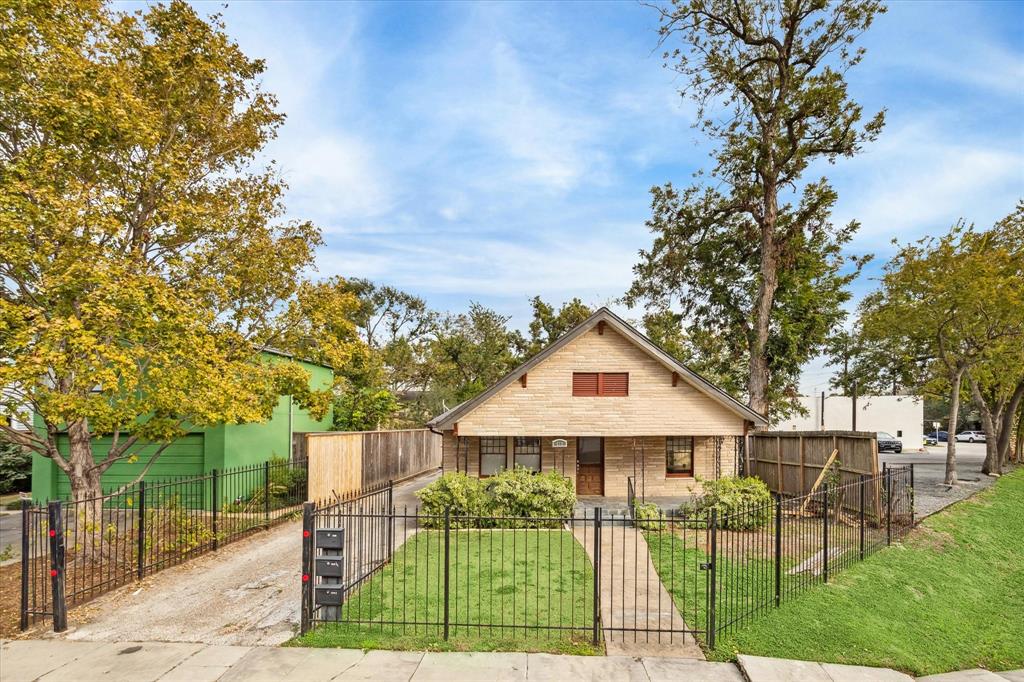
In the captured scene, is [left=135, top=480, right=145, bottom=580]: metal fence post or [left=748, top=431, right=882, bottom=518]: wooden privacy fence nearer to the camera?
[left=135, top=480, right=145, bottom=580]: metal fence post

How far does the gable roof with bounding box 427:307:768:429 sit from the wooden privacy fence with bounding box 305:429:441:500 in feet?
8.81

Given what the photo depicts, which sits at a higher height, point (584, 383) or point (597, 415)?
point (584, 383)

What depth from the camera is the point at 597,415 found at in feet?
63.0

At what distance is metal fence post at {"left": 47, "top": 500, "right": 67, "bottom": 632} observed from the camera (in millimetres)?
8070

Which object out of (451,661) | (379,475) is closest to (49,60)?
(451,661)

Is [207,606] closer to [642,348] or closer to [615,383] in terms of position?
[615,383]

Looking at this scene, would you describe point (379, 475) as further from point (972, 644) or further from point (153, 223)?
point (972, 644)

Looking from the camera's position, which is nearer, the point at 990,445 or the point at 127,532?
the point at 127,532

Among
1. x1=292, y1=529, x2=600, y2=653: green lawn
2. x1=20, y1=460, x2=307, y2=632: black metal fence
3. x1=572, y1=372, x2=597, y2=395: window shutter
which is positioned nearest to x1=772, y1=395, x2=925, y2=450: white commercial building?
x1=572, y1=372, x2=597, y2=395: window shutter

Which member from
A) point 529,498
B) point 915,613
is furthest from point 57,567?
point 915,613

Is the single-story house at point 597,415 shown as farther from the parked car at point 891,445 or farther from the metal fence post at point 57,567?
the parked car at point 891,445

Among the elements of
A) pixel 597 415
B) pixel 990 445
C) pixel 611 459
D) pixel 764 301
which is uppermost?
pixel 764 301

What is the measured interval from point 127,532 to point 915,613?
51.4 ft

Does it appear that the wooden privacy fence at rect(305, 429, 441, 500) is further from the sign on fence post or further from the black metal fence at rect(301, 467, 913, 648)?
the sign on fence post
